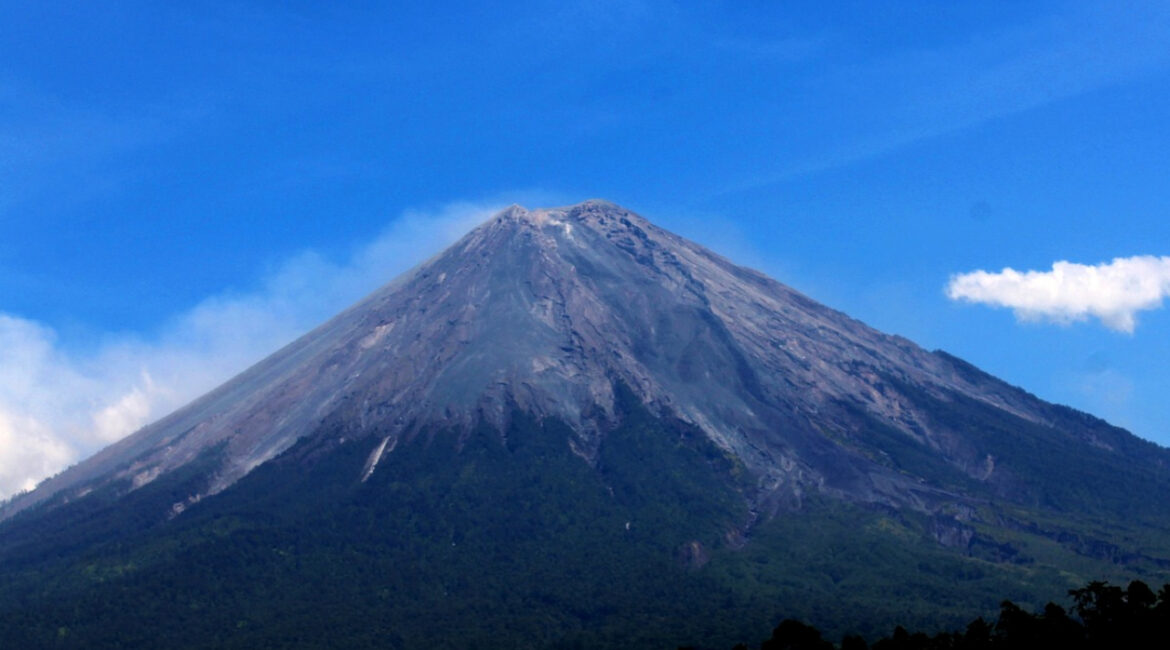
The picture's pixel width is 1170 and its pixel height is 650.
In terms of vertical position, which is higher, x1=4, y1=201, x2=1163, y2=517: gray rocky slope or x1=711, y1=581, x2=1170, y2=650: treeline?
x1=4, y1=201, x2=1163, y2=517: gray rocky slope

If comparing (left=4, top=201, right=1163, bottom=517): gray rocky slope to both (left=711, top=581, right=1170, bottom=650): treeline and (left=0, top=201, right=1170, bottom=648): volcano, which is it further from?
(left=711, top=581, right=1170, bottom=650): treeline

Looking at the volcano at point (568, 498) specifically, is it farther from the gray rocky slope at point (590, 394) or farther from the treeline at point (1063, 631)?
the treeline at point (1063, 631)

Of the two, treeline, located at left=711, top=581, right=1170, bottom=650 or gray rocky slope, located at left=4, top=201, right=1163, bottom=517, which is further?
gray rocky slope, located at left=4, top=201, right=1163, bottom=517

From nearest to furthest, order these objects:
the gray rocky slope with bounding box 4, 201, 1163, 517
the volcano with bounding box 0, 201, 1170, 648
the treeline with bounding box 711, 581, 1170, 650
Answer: the treeline with bounding box 711, 581, 1170, 650 < the volcano with bounding box 0, 201, 1170, 648 < the gray rocky slope with bounding box 4, 201, 1163, 517

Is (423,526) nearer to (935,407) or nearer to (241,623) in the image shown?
(241,623)

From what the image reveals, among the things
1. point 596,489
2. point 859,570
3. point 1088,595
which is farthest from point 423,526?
point 1088,595

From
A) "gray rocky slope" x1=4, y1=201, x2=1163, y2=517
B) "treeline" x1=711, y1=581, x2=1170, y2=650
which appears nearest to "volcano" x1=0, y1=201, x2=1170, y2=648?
"gray rocky slope" x1=4, y1=201, x2=1163, y2=517
